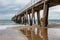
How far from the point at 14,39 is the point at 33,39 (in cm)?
126

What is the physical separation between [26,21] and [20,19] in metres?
10.1

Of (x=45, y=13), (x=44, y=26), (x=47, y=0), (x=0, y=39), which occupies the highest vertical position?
(x=47, y=0)

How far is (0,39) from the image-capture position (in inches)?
449

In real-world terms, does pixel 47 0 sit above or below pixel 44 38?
above

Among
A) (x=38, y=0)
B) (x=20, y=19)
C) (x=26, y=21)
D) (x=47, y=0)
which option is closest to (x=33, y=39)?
(x=47, y=0)

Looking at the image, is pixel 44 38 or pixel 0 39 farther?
pixel 0 39

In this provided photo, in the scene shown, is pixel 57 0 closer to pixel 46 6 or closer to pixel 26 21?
pixel 46 6

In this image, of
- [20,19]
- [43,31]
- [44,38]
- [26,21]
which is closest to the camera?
[44,38]

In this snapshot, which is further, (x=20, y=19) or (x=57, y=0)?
(x=20, y=19)

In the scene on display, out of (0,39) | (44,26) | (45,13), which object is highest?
(45,13)

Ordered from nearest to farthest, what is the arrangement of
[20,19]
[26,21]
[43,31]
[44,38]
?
[44,38]
[43,31]
[26,21]
[20,19]

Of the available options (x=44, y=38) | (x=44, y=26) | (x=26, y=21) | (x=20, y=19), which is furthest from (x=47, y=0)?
(x=20, y=19)

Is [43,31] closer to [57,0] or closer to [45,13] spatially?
[45,13]

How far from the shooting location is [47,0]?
1059 centimetres
